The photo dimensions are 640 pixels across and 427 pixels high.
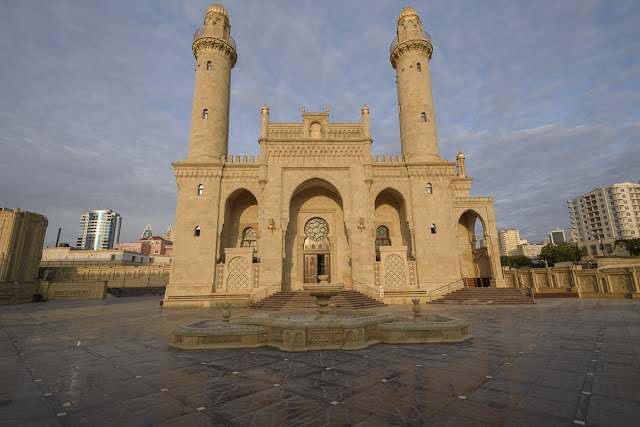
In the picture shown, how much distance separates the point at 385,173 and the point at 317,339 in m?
17.7

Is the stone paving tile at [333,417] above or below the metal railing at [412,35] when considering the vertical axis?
below

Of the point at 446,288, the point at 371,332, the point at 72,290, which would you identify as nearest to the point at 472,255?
the point at 446,288

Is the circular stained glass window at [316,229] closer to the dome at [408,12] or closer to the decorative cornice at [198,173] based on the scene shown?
the decorative cornice at [198,173]

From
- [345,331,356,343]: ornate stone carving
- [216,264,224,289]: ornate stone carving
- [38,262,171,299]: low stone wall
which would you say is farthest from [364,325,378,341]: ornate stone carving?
[38,262,171,299]: low stone wall

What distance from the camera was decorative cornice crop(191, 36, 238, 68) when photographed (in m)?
25.0

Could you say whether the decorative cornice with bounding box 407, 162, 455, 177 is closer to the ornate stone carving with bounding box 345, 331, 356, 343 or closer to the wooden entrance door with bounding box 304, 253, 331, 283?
the wooden entrance door with bounding box 304, 253, 331, 283

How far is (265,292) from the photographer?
814 inches

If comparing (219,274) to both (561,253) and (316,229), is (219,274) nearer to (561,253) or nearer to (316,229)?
(316,229)

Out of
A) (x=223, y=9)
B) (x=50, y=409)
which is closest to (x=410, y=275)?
(x=50, y=409)

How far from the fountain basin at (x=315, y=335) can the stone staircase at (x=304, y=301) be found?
931 cm

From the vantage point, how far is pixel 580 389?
462cm

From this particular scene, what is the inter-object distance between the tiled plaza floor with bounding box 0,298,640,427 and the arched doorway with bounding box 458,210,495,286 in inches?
684

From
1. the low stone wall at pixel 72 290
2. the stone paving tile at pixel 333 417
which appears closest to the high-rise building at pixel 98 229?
the low stone wall at pixel 72 290

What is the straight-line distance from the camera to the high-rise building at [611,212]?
95062 millimetres
